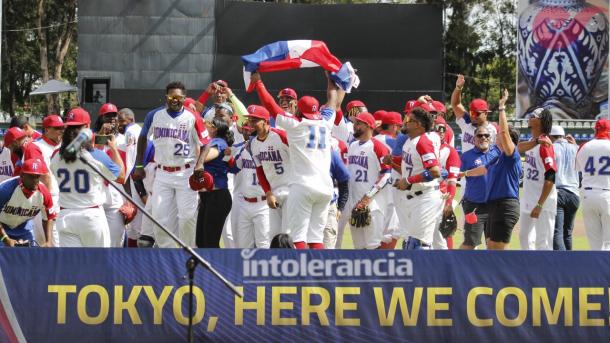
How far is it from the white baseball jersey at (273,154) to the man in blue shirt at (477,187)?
6.95 ft

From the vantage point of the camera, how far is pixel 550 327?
8906 millimetres

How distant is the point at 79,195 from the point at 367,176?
3946mm

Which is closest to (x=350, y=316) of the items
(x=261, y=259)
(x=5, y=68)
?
(x=261, y=259)

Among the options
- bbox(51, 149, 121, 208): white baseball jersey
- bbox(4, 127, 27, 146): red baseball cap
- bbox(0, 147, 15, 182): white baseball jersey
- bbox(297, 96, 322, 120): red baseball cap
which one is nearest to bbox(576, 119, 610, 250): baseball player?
bbox(297, 96, 322, 120): red baseball cap

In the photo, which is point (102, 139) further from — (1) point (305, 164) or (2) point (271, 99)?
(1) point (305, 164)

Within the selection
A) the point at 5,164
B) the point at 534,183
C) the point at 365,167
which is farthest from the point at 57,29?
the point at 534,183

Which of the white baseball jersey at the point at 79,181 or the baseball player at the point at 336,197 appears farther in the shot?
the baseball player at the point at 336,197

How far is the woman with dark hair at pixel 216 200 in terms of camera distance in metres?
12.2

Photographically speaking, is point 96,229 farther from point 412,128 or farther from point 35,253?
point 412,128

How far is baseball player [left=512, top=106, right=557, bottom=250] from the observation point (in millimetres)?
12625

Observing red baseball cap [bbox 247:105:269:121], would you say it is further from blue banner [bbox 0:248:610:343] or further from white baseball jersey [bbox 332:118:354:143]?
blue banner [bbox 0:248:610:343]

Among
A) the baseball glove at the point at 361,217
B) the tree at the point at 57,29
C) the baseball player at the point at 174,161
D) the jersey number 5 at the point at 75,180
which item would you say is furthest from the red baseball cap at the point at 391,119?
the tree at the point at 57,29

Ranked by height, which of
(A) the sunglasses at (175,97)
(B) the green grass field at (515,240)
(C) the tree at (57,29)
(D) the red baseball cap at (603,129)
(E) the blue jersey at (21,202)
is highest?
(C) the tree at (57,29)

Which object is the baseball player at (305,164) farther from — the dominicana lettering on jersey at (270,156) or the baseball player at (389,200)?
the baseball player at (389,200)
